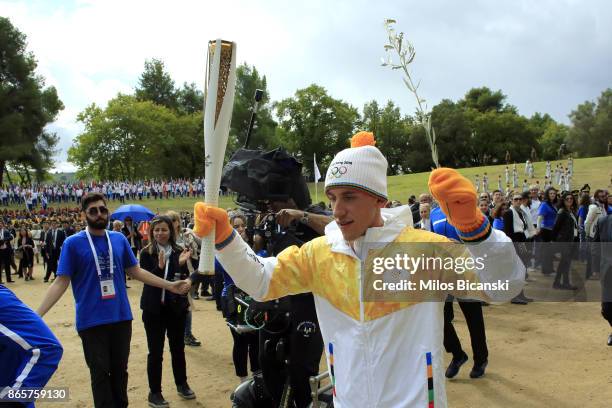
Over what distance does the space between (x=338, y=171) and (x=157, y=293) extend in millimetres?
3784

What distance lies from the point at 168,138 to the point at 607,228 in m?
53.8

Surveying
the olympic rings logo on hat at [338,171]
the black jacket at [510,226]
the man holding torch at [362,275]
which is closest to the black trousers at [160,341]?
the man holding torch at [362,275]

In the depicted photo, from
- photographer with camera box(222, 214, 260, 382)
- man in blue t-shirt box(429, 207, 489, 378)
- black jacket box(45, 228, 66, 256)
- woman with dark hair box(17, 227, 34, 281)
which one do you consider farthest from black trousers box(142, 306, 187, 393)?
woman with dark hair box(17, 227, 34, 281)

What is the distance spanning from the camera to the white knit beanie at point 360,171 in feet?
8.07

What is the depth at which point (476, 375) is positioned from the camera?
20.5 ft

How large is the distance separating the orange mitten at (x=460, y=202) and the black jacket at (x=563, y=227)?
9645 mm

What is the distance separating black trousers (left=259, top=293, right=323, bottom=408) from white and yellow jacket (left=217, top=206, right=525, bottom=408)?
60.7 inches

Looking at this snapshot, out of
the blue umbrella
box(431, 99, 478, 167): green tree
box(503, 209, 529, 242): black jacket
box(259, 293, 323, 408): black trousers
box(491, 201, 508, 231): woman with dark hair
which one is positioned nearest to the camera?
box(259, 293, 323, 408): black trousers

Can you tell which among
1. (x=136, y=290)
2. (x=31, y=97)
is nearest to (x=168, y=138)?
(x=31, y=97)

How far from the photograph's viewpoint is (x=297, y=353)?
4059 millimetres

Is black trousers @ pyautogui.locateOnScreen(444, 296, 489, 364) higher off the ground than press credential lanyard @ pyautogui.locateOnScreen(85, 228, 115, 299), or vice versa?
press credential lanyard @ pyautogui.locateOnScreen(85, 228, 115, 299)

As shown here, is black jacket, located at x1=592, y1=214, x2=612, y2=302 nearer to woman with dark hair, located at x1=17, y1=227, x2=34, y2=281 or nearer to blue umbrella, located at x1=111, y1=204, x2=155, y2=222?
blue umbrella, located at x1=111, y1=204, x2=155, y2=222

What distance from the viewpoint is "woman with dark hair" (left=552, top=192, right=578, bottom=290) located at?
10305mm

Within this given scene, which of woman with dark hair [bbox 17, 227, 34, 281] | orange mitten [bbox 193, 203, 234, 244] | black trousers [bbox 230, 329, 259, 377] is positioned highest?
orange mitten [bbox 193, 203, 234, 244]
